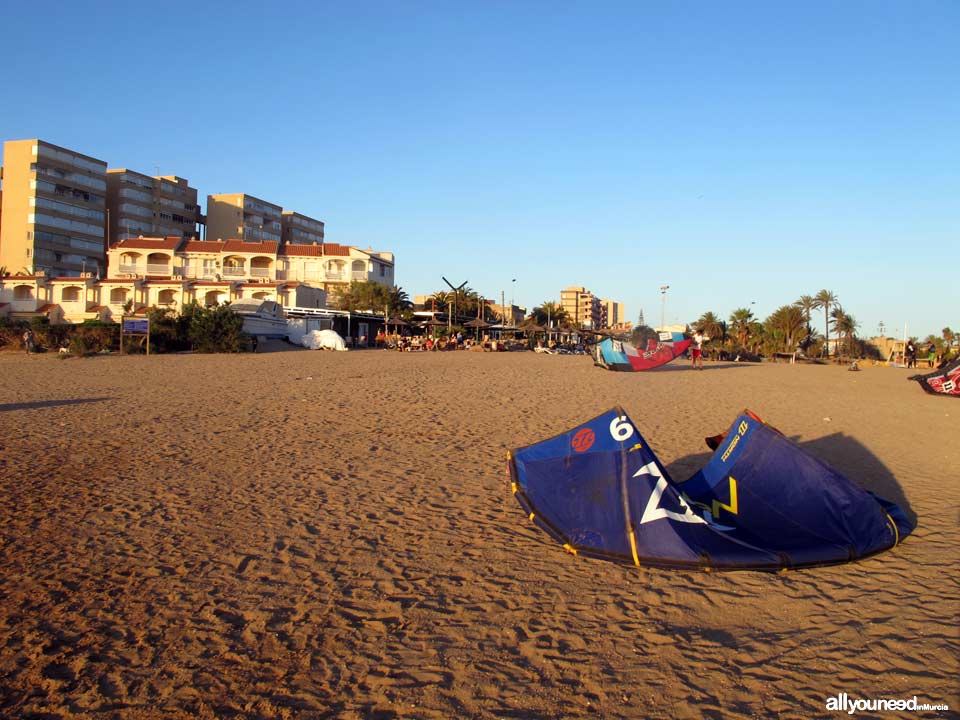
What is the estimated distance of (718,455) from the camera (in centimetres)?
669

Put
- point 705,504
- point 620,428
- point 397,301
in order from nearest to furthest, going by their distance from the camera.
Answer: point 620,428 → point 705,504 → point 397,301

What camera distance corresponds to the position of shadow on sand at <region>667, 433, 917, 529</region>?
7.67 metres

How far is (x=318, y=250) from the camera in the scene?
61.6 meters

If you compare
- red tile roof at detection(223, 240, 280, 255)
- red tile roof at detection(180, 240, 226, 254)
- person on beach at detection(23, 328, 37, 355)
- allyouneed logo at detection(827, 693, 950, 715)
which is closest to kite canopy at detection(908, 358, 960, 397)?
allyouneed logo at detection(827, 693, 950, 715)

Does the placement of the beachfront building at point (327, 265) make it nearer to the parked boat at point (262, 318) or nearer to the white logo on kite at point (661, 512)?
the parked boat at point (262, 318)

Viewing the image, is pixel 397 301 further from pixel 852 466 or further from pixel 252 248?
pixel 852 466

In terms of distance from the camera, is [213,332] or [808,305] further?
[808,305]

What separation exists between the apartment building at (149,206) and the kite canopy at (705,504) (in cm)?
7426

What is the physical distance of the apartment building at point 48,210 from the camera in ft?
203

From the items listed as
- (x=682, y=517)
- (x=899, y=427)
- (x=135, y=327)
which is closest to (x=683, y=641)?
(x=682, y=517)

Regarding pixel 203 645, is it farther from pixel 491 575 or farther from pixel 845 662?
pixel 845 662

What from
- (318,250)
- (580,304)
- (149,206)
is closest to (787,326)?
(318,250)

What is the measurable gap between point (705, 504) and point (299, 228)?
86.0m

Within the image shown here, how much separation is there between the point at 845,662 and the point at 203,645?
3723mm
